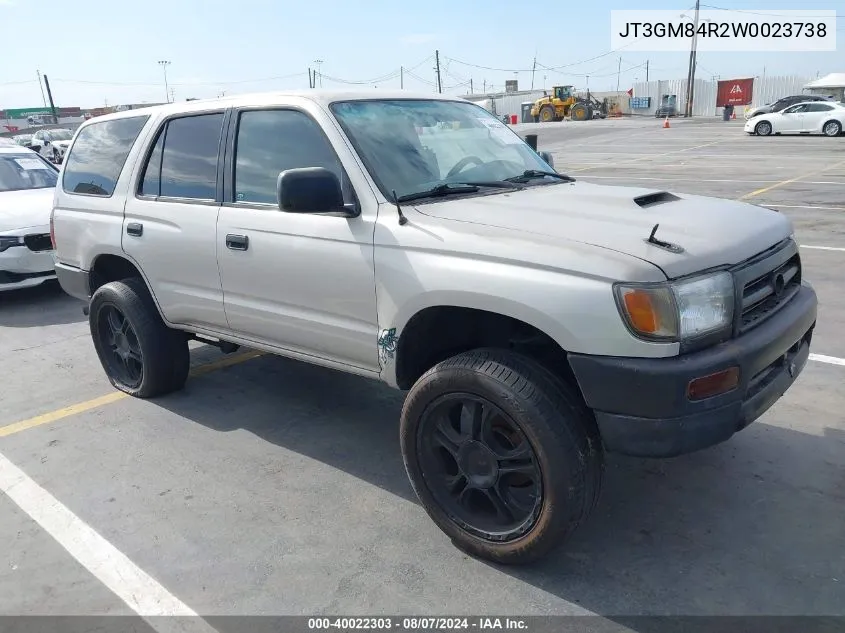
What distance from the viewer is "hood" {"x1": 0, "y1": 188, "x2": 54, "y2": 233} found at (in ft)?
24.8

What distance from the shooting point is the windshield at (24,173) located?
8641mm

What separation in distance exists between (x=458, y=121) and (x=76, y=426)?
10.0ft

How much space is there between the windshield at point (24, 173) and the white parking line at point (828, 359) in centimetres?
862

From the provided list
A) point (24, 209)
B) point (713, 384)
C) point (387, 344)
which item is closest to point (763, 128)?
point (24, 209)

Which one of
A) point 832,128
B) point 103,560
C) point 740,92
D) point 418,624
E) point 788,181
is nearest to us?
point 418,624

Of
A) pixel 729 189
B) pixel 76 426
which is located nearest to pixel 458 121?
pixel 76 426

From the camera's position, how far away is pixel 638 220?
292 centimetres

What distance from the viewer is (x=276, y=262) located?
352cm

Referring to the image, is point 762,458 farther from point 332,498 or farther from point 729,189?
point 729,189

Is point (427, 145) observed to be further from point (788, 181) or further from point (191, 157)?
point (788, 181)

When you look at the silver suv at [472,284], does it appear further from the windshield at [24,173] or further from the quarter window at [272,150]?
the windshield at [24,173]

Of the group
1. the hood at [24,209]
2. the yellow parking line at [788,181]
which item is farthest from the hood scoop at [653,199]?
the yellow parking line at [788,181]

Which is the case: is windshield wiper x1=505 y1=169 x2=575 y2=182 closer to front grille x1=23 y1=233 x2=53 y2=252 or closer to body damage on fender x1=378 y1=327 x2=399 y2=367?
body damage on fender x1=378 y1=327 x2=399 y2=367

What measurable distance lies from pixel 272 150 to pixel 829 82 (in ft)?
195
